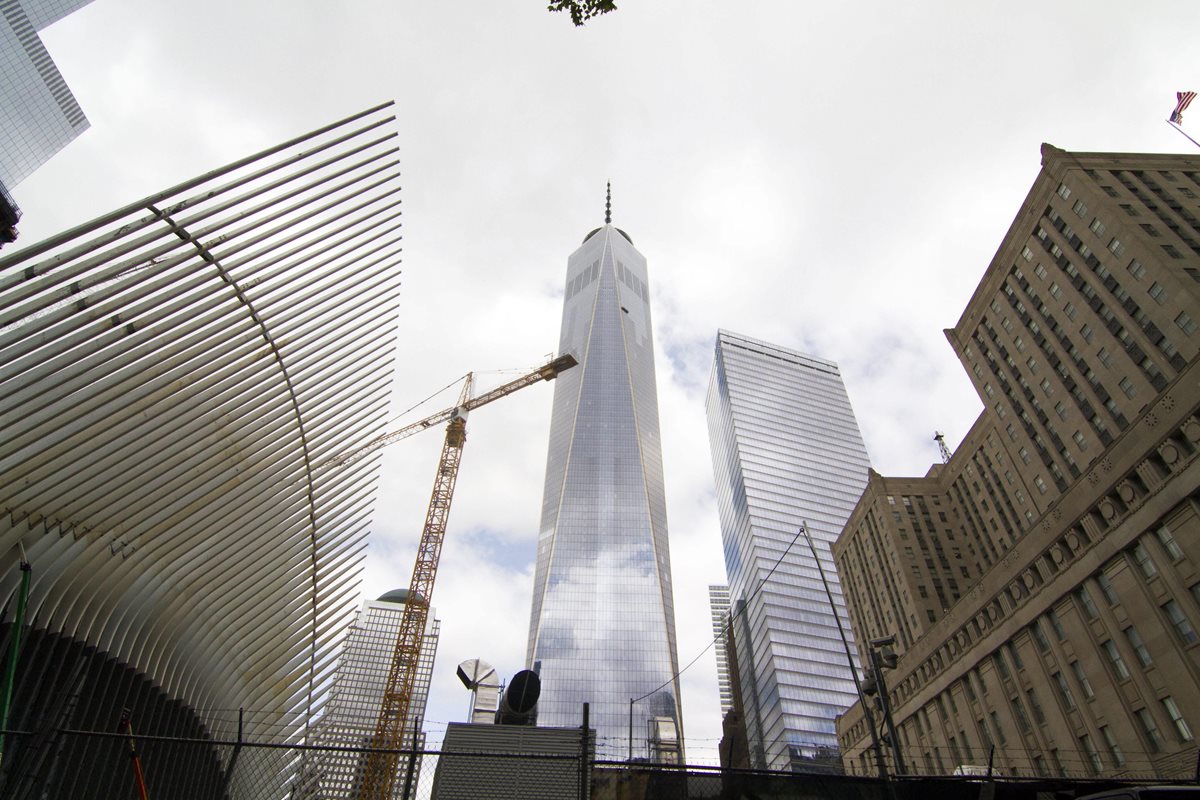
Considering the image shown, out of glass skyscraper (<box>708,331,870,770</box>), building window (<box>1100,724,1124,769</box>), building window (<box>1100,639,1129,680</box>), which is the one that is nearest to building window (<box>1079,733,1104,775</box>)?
building window (<box>1100,724,1124,769</box>)

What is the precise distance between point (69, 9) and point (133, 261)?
13091 centimetres

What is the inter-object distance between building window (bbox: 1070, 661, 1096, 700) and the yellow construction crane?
43.1m

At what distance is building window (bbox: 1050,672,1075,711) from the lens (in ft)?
130

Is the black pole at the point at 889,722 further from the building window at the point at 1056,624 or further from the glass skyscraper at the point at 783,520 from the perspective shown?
the glass skyscraper at the point at 783,520

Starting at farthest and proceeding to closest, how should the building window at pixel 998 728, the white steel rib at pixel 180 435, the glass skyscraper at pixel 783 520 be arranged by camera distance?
the glass skyscraper at pixel 783 520 → the building window at pixel 998 728 → the white steel rib at pixel 180 435

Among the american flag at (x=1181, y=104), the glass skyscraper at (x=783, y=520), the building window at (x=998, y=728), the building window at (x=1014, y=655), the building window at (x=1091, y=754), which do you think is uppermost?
the glass skyscraper at (x=783, y=520)

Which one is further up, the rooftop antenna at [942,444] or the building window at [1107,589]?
the rooftop antenna at [942,444]

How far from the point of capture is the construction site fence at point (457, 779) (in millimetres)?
9758

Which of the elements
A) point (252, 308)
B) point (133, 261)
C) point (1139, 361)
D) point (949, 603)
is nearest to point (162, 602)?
point (252, 308)

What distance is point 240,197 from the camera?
1594 cm

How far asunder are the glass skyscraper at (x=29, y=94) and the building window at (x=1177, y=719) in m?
139

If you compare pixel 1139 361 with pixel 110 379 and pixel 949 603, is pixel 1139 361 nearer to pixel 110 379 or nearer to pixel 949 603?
pixel 949 603

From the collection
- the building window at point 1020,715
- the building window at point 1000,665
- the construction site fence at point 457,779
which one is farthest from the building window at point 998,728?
the construction site fence at point 457,779

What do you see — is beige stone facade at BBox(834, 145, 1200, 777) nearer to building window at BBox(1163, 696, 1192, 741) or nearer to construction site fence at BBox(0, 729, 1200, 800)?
building window at BBox(1163, 696, 1192, 741)
